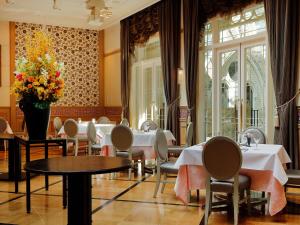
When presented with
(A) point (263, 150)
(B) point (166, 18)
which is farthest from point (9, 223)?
(B) point (166, 18)

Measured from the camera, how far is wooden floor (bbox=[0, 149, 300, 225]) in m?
4.00

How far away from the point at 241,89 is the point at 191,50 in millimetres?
1470

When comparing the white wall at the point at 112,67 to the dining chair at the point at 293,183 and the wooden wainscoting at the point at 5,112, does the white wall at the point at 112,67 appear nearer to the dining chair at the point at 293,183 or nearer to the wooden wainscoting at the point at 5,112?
the wooden wainscoting at the point at 5,112

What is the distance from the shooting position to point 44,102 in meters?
4.64

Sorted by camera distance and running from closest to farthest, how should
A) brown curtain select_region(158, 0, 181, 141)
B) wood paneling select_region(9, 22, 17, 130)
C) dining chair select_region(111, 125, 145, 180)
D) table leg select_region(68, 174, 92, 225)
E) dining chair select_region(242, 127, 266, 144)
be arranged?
table leg select_region(68, 174, 92, 225) < dining chair select_region(242, 127, 266, 144) < dining chair select_region(111, 125, 145, 180) < brown curtain select_region(158, 0, 181, 141) < wood paneling select_region(9, 22, 17, 130)

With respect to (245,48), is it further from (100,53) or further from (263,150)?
(100,53)

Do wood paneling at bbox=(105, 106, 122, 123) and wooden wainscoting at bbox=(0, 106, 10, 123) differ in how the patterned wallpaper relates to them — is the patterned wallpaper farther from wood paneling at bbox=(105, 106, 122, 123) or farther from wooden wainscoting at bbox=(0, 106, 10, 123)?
wooden wainscoting at bbox=(0, 106, 10, 123)

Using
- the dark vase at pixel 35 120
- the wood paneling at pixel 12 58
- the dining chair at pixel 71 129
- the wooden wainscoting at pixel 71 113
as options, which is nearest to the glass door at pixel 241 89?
the dining chair at pixel 71 129

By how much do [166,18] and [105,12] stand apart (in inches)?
Result: 69.6

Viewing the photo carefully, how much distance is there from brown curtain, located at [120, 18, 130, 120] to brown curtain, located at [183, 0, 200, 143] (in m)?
2.84

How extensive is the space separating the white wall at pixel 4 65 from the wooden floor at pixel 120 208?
5501mm

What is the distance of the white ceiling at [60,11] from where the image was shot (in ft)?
31.5

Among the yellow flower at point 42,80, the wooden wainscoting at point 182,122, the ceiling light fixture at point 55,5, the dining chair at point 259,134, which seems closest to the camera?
the yellow flower at point 42,80

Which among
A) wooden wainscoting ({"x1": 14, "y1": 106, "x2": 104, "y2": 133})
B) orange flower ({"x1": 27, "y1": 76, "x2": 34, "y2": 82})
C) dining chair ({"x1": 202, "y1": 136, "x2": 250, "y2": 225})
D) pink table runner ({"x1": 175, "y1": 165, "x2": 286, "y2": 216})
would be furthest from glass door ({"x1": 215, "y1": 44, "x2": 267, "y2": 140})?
wooden wainscoting ({"x1": 14, "y1": 106, "x2": 104, "y2": 133})
